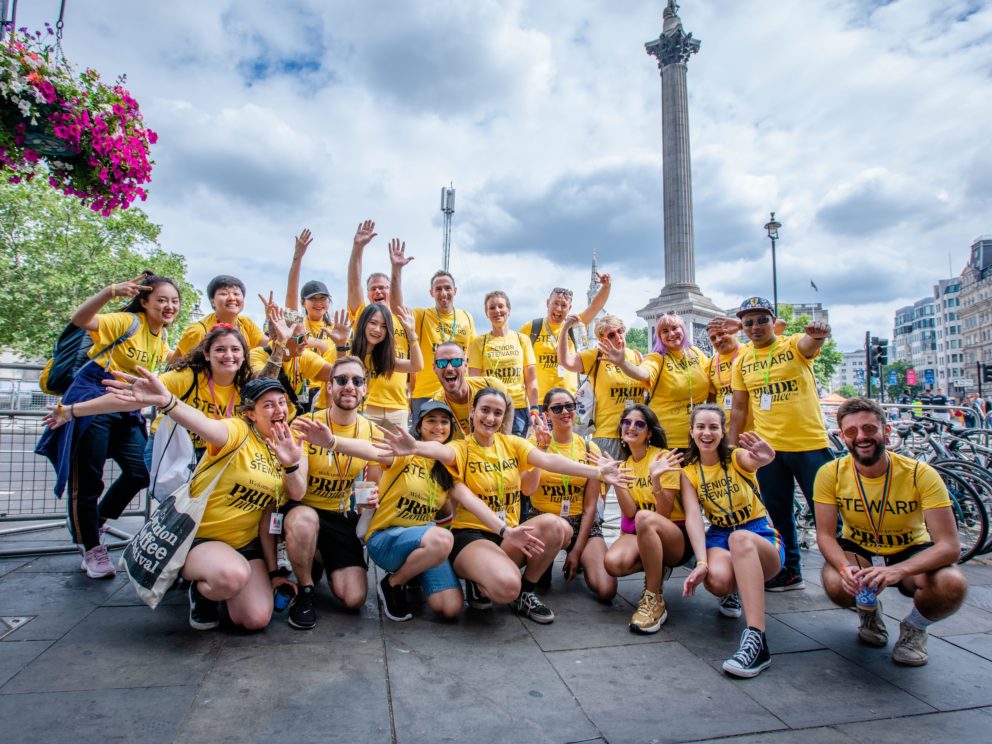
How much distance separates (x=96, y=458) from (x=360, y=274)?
280cm

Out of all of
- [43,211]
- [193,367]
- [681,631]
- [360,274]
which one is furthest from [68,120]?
[43,211]

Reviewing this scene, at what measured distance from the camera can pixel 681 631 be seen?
3.77 m

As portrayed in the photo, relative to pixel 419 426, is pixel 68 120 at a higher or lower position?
higher

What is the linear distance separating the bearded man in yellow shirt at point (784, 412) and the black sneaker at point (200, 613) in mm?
4023

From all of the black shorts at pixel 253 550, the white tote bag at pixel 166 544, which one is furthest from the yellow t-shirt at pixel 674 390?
the white tote bag at pixel 166 544

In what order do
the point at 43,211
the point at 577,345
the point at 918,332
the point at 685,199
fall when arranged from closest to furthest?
1. the point at 577,345
2. the point at 43,211
3. the point at 685,199
4. the point at 918,332

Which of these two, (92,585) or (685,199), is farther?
(685,199)

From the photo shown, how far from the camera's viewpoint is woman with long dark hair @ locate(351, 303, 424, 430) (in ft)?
16.6

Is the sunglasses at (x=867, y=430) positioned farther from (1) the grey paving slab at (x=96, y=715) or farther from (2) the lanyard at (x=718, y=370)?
(1) the grey paving slab at (x=96, y=715)

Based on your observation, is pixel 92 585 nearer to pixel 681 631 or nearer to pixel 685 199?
pixel 681 631

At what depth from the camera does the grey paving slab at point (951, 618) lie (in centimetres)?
385

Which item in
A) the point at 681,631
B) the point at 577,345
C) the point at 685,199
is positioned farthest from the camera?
the point at 685,199

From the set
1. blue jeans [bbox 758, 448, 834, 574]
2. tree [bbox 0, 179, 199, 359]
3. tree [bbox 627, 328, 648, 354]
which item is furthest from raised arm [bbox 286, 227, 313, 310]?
tree [bbox 627, 328, 648, 354]

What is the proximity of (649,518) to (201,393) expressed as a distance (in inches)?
128
